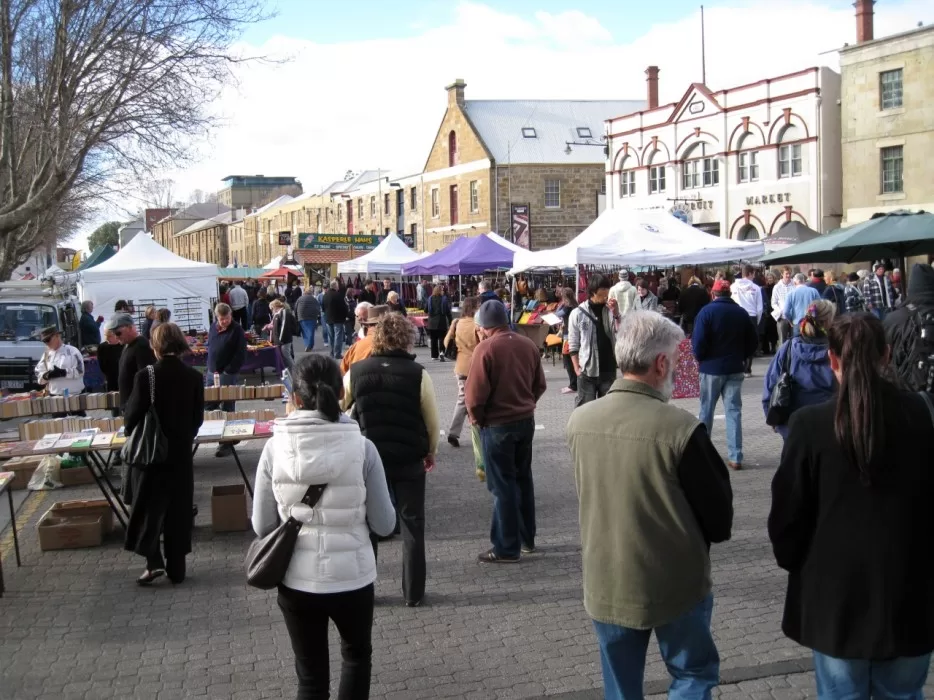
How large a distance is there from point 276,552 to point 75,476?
22.3ft

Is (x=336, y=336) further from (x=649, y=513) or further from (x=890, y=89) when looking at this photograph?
(x=890, y=89)

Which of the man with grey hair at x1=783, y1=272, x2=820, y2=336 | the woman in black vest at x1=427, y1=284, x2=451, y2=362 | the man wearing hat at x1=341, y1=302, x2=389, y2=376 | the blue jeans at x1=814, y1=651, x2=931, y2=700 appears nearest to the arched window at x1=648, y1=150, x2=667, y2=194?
the woman in black vest at x1=427, y1=284, x2=451, y2=362

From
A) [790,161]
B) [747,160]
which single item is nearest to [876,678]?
[790,161]

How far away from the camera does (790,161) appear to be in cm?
3459

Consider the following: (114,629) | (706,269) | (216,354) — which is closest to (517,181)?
(706,269)

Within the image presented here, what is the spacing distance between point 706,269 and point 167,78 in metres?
20.2

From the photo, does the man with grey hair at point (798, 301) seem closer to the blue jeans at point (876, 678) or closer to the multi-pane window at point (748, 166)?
the blue jeans at point (876, 678)

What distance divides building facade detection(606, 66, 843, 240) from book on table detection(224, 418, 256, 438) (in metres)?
29.7

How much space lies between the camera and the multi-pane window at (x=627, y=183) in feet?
141

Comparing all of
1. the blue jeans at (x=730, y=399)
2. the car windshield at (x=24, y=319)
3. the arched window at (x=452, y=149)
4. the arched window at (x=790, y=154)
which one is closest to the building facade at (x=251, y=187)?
the arched window at (x=452, y=149)

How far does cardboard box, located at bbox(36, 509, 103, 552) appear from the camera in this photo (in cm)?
707

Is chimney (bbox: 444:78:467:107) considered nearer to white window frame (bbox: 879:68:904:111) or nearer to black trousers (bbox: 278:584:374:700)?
white window frame (bbox: 879:68:904:111)

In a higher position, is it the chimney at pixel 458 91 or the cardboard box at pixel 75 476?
the chimney at pixel 458 91

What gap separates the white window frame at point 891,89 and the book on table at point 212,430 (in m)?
30.3
